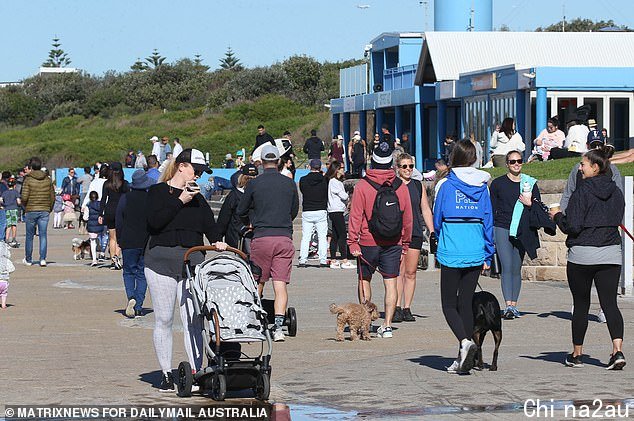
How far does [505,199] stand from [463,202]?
3.88 meters

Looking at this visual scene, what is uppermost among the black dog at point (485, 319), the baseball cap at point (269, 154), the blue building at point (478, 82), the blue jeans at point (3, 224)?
the blue building at point (478, 82)

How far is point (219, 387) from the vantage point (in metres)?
9.08

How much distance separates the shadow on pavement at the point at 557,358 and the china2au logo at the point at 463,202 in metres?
1.68

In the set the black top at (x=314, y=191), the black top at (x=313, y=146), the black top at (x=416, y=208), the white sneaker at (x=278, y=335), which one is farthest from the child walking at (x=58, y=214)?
the white sneaker at (x=278, y=335)

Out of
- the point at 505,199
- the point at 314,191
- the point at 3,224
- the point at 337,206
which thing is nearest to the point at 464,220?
the point at 505,199

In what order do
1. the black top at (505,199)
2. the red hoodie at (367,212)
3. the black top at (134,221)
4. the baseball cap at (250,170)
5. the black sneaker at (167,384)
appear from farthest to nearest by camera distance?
the baseball cap at (250,170) → the black top at (505,199) → the black top at (134,221) → the red hoodie at (367,212) → the black sneaker at (167,384)

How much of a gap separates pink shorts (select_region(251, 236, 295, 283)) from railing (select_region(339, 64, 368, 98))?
40.6 metres

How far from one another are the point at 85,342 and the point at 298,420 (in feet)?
16.3

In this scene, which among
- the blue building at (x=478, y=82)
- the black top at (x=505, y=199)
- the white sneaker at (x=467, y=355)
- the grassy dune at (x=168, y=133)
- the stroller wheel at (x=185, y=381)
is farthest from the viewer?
the grassy dune at (x=168, y=133)

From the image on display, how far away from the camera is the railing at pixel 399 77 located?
151ft

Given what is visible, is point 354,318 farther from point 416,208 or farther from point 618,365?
point 618,365

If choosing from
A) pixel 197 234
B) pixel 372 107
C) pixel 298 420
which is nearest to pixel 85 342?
pixel 197 234

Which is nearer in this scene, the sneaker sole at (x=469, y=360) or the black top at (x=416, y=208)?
the sneaker sole at (x=469, y=360)

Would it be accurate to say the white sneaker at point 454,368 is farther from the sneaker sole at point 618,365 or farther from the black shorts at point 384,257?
the black shorts at point 384,257
